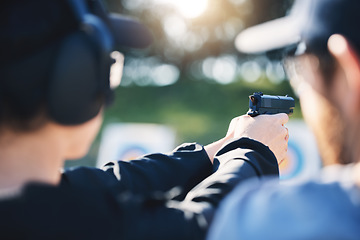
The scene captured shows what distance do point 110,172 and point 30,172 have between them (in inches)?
17.3

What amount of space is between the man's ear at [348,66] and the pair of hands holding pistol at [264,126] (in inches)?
24.8

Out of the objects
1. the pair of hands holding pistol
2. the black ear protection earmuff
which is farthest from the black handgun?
the black ear protection earmuff

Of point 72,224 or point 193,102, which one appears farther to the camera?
point 193,102

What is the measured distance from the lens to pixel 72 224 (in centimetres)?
75

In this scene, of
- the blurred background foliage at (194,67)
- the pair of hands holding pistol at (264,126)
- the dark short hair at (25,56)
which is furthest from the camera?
the blurred background foliage at (194,67)

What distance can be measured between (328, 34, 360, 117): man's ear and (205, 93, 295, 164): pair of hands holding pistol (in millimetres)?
630

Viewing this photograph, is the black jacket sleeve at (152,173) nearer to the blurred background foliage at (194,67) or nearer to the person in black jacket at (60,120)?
the person in black jacket at (60,120)

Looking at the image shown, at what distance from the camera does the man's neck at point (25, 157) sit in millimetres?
768

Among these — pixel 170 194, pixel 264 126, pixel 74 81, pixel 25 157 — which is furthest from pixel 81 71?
pixel 264 126

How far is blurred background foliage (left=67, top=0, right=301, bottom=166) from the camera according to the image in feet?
26.8

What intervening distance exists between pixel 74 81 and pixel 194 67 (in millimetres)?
9025

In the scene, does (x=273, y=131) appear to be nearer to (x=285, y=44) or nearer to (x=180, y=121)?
(x=285, y=44)

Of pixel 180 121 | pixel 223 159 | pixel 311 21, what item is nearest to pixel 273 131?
pixel 223 159

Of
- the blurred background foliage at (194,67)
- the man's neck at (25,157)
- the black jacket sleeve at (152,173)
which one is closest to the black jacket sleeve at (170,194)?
the black jacket sleeve at (152,173)
